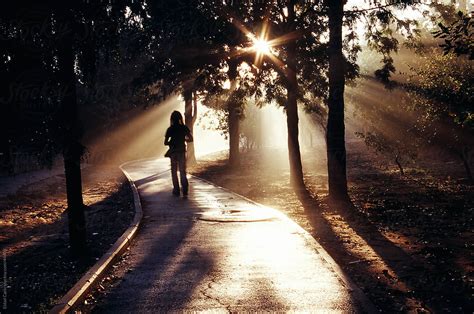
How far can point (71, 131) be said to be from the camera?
6754 mm

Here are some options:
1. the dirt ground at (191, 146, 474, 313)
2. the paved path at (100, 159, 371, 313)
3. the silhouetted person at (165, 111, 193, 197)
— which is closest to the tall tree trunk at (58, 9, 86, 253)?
the paved path at (100, 159, 371, 313)

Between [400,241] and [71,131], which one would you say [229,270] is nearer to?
[71,131]

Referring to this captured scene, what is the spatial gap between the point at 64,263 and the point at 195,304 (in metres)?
2.84

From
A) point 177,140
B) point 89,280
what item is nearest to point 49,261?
point 89,280

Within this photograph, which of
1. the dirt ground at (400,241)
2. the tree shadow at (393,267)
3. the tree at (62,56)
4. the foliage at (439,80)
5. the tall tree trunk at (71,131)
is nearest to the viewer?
the tree shadow at (393,267)

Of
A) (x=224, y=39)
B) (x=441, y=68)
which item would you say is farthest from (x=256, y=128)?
(x=224, y=39)

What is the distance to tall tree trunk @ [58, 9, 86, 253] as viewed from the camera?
21.6 ft

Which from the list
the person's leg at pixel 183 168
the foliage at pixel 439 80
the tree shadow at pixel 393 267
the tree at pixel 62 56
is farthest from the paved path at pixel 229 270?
the foliage at pixel 439 80

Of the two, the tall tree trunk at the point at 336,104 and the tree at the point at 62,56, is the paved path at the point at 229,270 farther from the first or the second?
the tall tree trunk at the point at 336,104

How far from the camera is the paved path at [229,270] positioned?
16.0 feet

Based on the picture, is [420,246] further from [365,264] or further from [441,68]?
[441,68]

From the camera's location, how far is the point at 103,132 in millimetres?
39062

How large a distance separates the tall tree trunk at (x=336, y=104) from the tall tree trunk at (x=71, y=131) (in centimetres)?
770

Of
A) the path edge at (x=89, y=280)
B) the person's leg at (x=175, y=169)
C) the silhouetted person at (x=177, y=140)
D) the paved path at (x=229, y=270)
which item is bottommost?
the paved path at (x=229, y=270)
